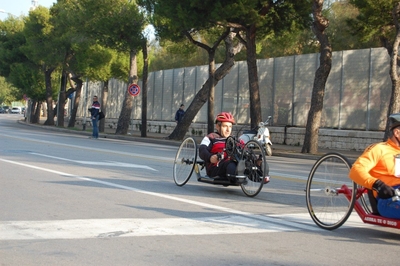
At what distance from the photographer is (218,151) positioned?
11.2m

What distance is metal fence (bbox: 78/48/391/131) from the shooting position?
28.7 metres

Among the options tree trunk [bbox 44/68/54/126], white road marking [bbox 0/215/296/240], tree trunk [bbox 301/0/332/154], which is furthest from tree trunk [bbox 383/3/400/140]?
tree trunk [bbox 44/68/54/126]

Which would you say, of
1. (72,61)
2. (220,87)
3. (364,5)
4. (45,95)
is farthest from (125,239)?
(45,95)

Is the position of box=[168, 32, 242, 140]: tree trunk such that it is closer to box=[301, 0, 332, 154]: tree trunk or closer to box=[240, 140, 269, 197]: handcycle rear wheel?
box=[301, 0, 332, 154]: tree trunk

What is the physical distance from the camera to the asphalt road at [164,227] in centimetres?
624

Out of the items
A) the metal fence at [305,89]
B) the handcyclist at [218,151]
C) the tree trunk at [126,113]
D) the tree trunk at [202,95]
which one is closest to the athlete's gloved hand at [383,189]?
the handcyclist at [218,151]

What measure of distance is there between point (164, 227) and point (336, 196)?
1.99 meters

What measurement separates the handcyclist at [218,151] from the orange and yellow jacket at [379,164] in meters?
3.55

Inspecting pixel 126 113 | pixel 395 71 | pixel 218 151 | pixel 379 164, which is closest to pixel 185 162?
pixel 218 151

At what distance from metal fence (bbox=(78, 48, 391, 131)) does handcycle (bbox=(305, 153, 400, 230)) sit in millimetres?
21114

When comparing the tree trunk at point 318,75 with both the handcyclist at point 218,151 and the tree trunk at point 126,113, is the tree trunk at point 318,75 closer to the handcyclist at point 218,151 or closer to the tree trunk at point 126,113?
the handcyclist at point 218,151

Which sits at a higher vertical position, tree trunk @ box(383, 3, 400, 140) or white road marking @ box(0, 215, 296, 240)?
tree trunk @ box(383, 3, 400, 140)

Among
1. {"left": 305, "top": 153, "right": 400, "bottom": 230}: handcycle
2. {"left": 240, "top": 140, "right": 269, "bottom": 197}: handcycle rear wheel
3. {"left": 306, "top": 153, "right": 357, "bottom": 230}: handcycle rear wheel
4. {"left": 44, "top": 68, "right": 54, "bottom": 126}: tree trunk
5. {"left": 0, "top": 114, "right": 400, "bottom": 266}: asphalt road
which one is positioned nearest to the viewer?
{"left": 0, "top": 114, "right": 400, "bottom": 266}: asphalt road

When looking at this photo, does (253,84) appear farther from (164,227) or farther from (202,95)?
(164,227)
